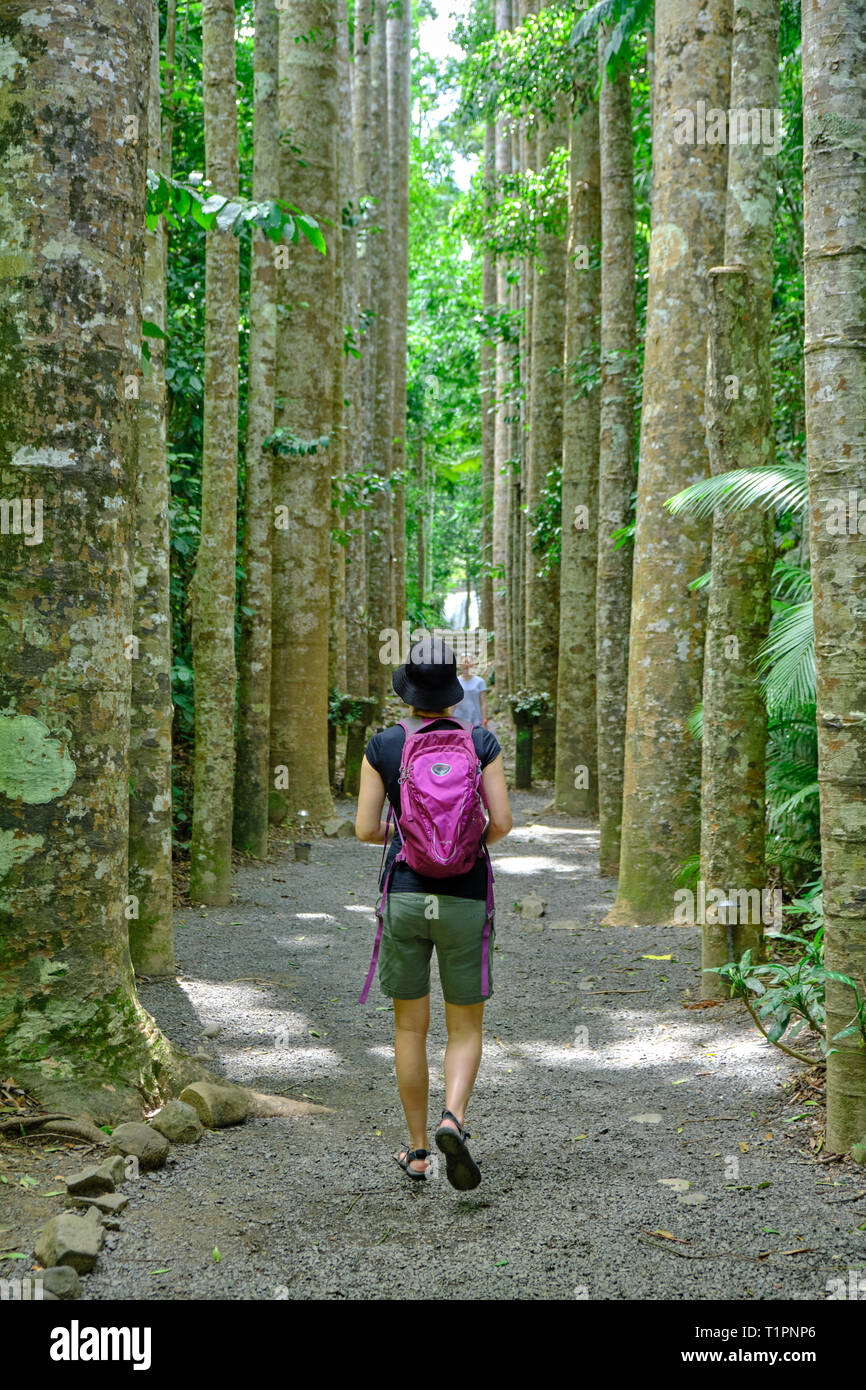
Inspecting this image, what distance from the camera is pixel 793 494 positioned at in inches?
233

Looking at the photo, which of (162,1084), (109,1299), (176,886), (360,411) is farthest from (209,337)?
(360,411)

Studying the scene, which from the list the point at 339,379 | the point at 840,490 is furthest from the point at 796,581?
the point at 339,379

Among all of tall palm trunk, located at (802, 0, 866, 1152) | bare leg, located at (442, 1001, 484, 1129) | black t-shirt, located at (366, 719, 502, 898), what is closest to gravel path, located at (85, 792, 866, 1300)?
bare leg, located at (442, 1001, 484, 1129)

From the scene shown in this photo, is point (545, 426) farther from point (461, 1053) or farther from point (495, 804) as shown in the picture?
point (461, 1053)

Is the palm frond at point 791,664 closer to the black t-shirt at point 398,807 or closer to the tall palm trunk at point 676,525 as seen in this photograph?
the tall palm trunk at point 676,525

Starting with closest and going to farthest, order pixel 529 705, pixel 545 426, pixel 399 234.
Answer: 1. pixel 529 705
2. pixel 545 426
3. pixel 399 234

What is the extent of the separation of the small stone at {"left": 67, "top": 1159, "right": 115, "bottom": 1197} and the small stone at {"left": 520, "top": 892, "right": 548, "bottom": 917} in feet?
19.0

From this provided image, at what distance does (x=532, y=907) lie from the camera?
9195mm

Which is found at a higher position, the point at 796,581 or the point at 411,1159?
the point at 796,581

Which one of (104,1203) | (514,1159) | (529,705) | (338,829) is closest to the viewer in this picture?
(104,1203)

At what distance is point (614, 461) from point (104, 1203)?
8.59m

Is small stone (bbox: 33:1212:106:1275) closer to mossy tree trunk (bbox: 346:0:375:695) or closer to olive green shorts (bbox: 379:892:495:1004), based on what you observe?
olive green shorts (bbox: 379:892:495:1004)

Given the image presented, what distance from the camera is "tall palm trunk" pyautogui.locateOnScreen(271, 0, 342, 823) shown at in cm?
1263

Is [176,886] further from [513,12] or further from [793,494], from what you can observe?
[513,12]
